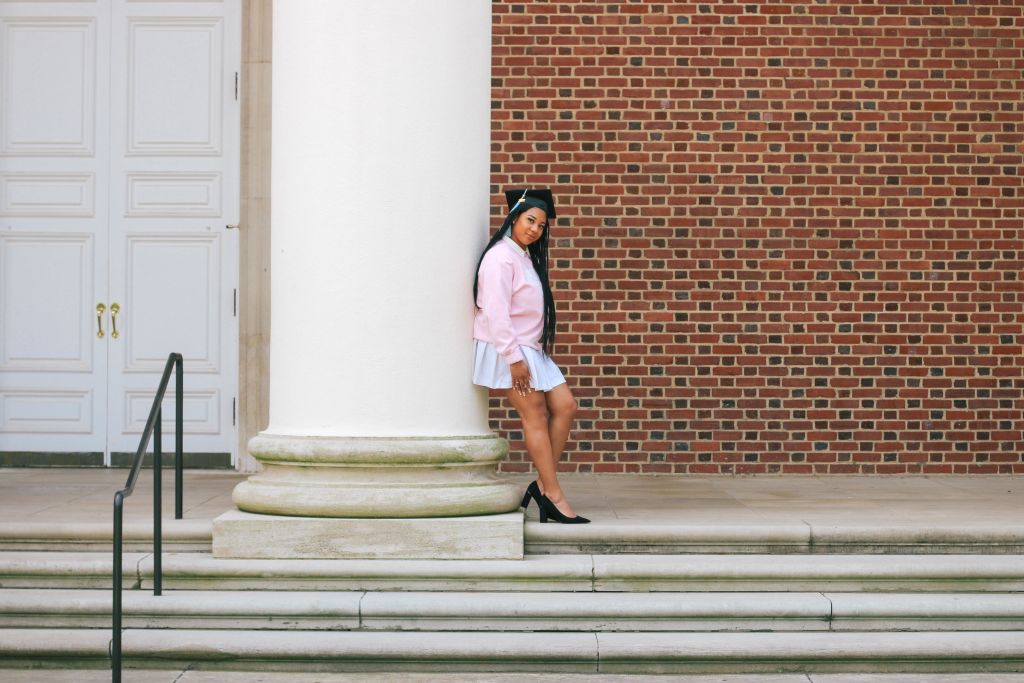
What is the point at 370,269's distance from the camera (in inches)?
224

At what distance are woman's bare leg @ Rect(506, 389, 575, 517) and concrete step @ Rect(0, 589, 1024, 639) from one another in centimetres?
76

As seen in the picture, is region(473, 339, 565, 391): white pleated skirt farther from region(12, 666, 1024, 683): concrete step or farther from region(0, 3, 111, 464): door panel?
region(0, 3, 111, 464): door panel

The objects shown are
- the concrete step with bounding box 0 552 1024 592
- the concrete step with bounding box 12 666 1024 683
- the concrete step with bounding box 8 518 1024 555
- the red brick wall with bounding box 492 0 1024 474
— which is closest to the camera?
the concrete step with bounding box 12 666 1024 683

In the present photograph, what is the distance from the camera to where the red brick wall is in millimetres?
8570

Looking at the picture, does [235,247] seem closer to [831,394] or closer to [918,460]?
[831,394]

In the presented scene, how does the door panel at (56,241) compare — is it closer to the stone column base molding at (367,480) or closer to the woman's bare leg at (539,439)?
the stone column base molding at (367,480)

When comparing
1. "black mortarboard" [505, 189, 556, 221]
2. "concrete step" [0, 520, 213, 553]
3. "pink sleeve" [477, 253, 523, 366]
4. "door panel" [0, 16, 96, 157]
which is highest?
"door panel" [0, 16, 96, 157]

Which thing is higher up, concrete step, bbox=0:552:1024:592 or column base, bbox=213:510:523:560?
column base, bbox=213:510:523:560

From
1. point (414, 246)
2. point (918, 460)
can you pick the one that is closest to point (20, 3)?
point (414, 246)

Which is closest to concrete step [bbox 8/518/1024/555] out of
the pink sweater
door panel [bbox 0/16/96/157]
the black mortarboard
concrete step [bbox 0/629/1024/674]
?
concrete step [bbox 0/629/1024/674]

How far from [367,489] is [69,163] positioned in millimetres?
4517

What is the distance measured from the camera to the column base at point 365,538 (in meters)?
5.56

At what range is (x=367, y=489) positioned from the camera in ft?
18.4

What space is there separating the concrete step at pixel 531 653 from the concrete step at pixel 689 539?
25.2 inches
